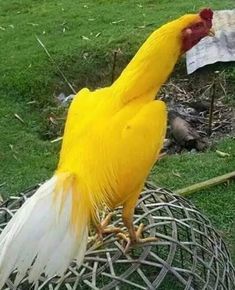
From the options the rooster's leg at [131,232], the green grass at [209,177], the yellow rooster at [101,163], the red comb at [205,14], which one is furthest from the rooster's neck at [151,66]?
the green grass at [209,177]

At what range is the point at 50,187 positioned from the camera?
191 centimetres

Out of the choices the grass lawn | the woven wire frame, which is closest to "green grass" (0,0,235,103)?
the grass lawn

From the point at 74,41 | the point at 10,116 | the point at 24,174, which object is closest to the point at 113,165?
the point at 24,174

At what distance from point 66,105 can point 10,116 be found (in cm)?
31

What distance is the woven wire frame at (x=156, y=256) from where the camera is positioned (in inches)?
80.3

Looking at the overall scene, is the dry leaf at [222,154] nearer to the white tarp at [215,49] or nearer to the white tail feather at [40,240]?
the white tarp at [215,49]

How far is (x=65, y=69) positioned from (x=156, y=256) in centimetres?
242

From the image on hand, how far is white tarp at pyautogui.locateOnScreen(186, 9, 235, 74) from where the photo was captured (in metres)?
4.15

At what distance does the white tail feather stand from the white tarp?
93.8 inches

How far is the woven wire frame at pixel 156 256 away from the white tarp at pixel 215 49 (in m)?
1.80

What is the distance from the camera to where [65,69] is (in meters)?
4.35

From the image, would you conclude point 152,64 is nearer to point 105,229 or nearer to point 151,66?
point 151,66

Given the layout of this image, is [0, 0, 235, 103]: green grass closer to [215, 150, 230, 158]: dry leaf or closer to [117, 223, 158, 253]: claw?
[215, 150, 230, 158]: dry leaf

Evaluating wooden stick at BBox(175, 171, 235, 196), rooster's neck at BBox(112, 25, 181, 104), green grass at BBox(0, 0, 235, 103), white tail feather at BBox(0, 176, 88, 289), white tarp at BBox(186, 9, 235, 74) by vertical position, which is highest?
rooster's neck at BBox(112, 25, 181, 104)
